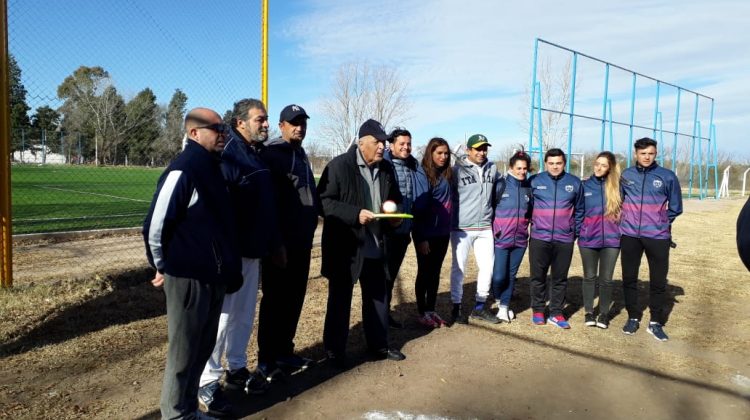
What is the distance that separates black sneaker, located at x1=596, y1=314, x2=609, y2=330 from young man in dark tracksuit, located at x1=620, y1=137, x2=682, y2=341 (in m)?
0.21

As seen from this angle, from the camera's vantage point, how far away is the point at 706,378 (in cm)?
429

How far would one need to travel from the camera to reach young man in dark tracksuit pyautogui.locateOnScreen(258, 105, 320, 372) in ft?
12.6

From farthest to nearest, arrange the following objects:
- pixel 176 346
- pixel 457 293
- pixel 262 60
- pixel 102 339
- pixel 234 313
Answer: pixel 262 60, pixel 457 293, pixel 102 339, pixel 234 313, pixel 176 346

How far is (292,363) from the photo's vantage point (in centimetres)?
416

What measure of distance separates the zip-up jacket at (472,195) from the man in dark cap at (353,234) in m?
1.40

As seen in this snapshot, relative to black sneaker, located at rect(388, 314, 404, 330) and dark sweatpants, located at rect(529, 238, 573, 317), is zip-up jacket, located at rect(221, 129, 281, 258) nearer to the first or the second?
black sneaker, located at rect(388, 314, 404, 330)

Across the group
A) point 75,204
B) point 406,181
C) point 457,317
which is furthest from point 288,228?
point 75,204

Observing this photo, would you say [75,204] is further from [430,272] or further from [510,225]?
[510,225]

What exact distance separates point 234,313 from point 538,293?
3478 mm

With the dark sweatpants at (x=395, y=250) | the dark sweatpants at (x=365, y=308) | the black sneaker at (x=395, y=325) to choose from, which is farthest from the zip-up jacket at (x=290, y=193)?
the black sneaker at (x=395, y=325)

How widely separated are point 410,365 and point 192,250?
2.35 metres

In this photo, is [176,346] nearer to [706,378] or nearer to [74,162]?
[706,378]

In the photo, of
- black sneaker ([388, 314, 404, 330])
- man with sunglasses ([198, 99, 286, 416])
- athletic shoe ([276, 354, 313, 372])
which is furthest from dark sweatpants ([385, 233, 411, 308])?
man with sunglasses ([198, 99, 286, 416])

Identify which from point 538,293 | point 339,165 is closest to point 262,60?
point 339,165
